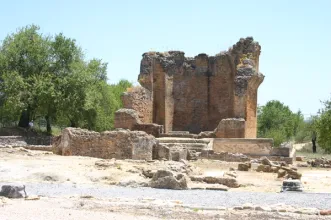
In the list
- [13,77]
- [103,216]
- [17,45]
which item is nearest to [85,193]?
[103,216]

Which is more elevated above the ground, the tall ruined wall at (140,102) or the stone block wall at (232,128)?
the tall ruined wall at (140,102)

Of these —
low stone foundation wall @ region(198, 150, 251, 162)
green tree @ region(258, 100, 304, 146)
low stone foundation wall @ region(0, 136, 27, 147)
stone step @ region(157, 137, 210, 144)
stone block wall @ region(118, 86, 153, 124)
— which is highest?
green tree @ region(258, 100, 304, 146)

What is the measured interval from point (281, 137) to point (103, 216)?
4937 cm

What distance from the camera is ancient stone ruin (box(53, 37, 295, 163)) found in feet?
84.0

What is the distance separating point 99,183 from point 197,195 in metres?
3.22

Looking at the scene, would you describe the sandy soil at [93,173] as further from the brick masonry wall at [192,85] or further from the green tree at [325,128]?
the green tree at [325,128]

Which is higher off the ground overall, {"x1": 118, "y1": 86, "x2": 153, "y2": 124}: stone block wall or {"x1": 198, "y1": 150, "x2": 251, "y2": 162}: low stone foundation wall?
{"x1": 118, "y1": 86, "x2": 153, "y2": 124}: stone block wall

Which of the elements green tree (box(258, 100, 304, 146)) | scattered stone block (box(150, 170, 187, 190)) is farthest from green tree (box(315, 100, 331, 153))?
green tree (box(258, 100, 304, 146))

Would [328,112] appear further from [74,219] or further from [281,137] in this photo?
[74,219]

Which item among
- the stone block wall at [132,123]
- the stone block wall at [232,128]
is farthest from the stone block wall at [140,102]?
the stone block wall at [232,128]

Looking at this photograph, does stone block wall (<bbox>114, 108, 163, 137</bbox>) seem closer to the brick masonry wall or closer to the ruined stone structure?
the ruined stone structure

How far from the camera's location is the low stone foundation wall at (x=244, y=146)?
25.3m

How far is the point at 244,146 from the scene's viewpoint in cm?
2577

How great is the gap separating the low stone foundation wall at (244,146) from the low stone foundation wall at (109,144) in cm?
693
